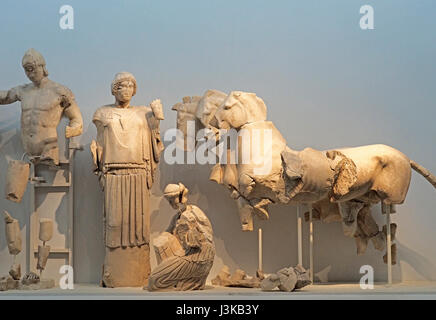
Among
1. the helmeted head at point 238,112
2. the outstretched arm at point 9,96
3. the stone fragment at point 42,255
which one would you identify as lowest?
the stone fragment at point 42,255

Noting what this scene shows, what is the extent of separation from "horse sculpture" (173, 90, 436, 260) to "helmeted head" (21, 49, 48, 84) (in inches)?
48.9

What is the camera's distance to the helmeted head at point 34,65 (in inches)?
236

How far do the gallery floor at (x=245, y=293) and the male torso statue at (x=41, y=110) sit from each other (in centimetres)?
116

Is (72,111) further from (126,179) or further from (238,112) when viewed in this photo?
(238,112)

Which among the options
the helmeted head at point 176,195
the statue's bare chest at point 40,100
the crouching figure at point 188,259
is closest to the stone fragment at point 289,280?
the crouching figure at point 188,259

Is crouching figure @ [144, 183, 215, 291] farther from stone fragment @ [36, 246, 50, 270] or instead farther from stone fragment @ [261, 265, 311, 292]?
stone fragment @ [36, 246, 50, 270]

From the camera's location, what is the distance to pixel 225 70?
6.55 m

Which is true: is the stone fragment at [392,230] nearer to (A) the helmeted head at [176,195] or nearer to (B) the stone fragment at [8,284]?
(A) the helmeted head at [176,195]

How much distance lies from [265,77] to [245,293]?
210 cm

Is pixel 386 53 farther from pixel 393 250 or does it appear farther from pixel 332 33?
pixel 393 250

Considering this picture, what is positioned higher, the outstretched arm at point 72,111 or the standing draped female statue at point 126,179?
the outstretched arm at point 72,111

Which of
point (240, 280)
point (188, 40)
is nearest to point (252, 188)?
point (240, 280)

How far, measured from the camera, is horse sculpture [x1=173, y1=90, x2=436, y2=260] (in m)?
5.27

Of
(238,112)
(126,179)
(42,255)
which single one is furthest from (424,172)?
(42,255)
